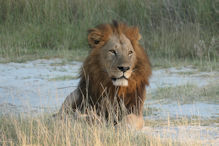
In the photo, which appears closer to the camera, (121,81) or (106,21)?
(121,81)

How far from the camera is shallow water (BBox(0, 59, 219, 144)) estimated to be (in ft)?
18.3

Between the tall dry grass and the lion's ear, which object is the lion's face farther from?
Answer: the tall dry grass

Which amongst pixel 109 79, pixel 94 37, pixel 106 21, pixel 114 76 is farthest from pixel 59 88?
pixel 106 21

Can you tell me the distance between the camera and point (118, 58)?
16.0 ft

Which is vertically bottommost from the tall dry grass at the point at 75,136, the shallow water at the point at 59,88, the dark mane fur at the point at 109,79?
the shallow water at the point at 59,88

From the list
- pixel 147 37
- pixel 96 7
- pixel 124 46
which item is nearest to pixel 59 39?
pixel 96 7

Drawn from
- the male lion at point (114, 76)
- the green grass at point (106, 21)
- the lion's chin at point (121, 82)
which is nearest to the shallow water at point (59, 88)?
the male lion at point (114, 76)

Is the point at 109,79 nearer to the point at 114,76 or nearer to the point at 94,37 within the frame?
the point at 114,76

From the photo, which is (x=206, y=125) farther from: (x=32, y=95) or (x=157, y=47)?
(x=157, y=47)

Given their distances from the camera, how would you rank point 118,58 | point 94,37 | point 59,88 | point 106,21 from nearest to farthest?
point 118,58 → point 94,37 → point 59,88 → point 106,21

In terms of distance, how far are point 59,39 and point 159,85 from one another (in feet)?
13.6

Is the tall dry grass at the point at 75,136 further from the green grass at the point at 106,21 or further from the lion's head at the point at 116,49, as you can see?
the green grass at the point at 106,21

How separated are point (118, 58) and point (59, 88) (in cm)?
216

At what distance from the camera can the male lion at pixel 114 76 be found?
4816 mm
